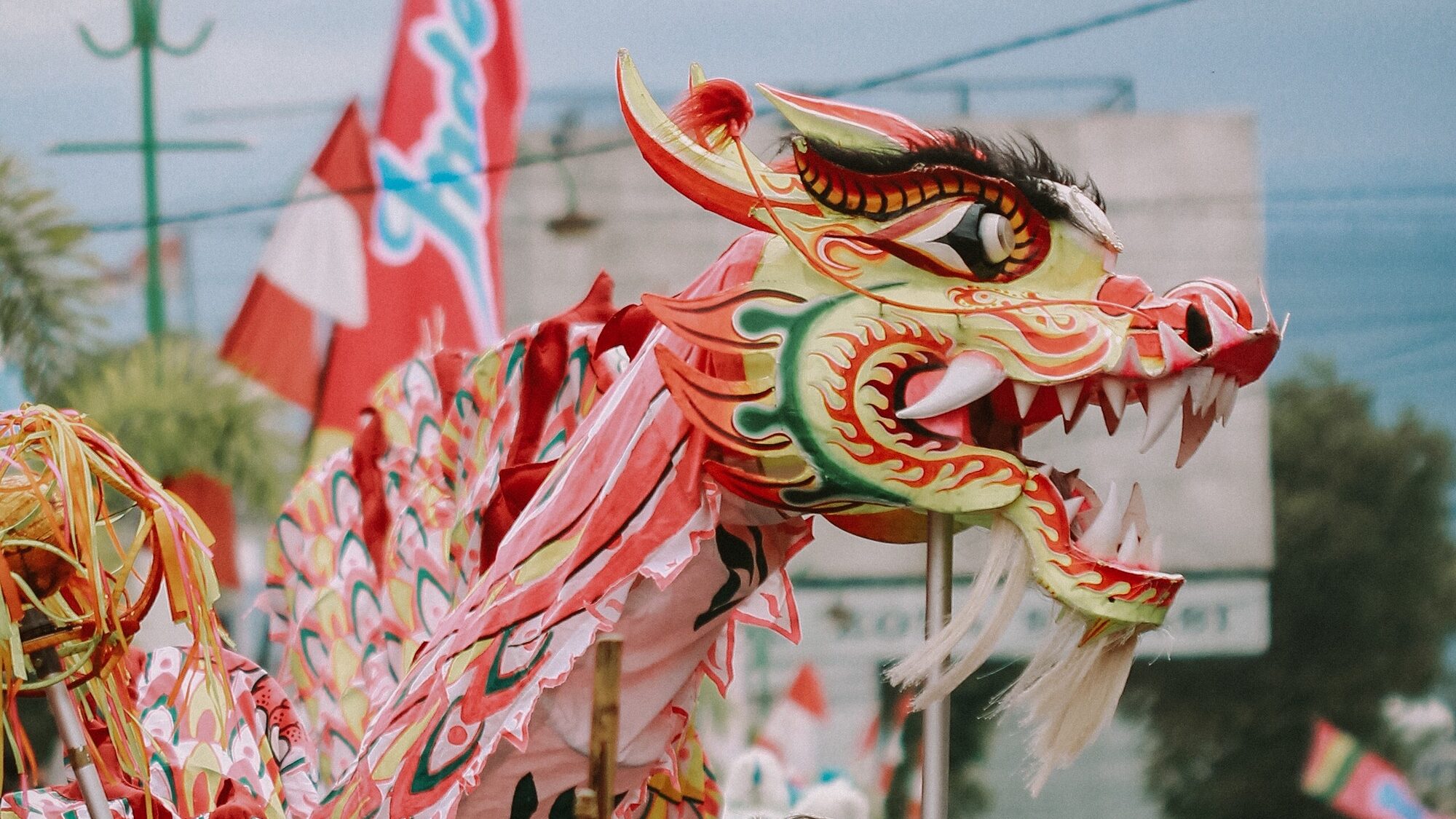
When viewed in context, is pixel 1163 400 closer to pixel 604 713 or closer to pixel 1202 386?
pixel 1202 386

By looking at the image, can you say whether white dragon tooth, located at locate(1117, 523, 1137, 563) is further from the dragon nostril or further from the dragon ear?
the dragon ear

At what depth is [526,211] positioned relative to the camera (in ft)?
57.8

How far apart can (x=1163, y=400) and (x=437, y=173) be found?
976 cm

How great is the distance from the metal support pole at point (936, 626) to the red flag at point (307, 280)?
922 cm

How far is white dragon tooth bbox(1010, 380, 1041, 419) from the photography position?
224 centimetres

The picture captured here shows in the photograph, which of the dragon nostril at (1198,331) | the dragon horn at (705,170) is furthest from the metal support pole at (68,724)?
the dragon nostril at (1198,331)

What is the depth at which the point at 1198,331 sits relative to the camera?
7.38 feet

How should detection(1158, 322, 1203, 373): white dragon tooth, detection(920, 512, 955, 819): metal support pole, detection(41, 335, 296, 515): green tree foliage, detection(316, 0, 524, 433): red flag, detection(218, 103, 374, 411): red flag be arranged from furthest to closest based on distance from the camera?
1. detection(218, 103, 374, 411): red flag
2. detection(316, 0, 524, 433): red flag
3. detection(41, 335, 296, 515): green tree foliage
4. detection(920, 512, 955, 819): metal support pole
5. detection(1158, 322, 1203, 373): white dragon tooth

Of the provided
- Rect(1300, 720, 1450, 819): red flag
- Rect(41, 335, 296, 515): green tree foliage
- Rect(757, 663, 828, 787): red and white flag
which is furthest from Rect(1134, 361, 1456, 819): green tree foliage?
Rect(41, 335, 296, 515): green tree foliage

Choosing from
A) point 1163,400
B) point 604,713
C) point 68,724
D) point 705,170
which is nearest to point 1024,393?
point 1163,400

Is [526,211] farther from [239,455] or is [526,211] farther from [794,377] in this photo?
[794,377]

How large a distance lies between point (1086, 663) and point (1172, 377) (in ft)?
1.12

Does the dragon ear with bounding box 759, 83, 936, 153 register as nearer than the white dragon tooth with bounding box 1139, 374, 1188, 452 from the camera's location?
No

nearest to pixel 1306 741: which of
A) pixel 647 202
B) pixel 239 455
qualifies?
pixel 647 202
